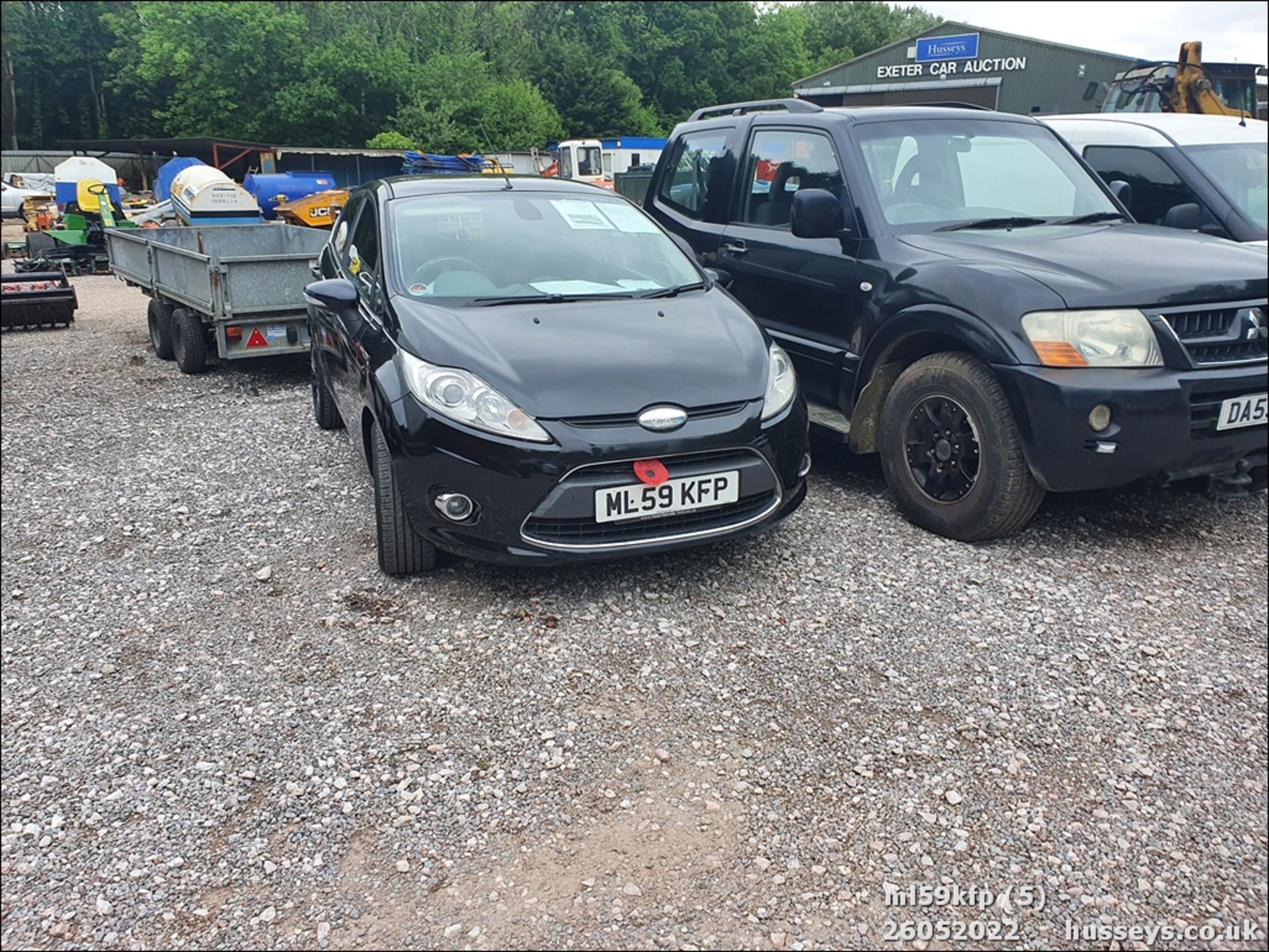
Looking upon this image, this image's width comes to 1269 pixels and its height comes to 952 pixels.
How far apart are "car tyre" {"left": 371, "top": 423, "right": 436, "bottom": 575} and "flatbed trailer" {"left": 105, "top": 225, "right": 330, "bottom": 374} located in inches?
165

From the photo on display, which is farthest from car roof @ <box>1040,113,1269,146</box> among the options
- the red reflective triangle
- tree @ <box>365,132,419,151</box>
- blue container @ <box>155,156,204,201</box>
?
tree @ <box>365,132,419,151</box>

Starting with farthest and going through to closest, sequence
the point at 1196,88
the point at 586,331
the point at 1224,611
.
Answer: the point at 1196,88 < the point at 586,331 < the point at 1224,611

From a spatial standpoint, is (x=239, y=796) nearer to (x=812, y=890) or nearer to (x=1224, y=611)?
(x=812, y=890)

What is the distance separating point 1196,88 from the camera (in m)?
11.1

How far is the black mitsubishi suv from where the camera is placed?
336cm

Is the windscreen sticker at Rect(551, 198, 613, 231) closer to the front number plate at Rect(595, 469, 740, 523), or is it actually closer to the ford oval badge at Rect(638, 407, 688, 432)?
the ford oval badge at Rect(638, 407, 688, 432)

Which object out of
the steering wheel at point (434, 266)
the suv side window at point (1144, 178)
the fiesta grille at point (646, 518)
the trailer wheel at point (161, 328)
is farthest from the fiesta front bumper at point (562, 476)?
the trailer wheel at point (161, 328)

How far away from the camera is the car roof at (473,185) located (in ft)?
16.7

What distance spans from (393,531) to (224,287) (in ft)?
14.8

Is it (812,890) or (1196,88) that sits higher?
(1196,88)

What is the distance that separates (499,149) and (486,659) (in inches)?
1546

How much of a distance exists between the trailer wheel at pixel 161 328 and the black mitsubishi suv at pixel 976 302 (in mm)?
5374

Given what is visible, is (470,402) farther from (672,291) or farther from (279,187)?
(279,187)

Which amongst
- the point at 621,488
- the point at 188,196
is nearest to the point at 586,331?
the point at 621,488
